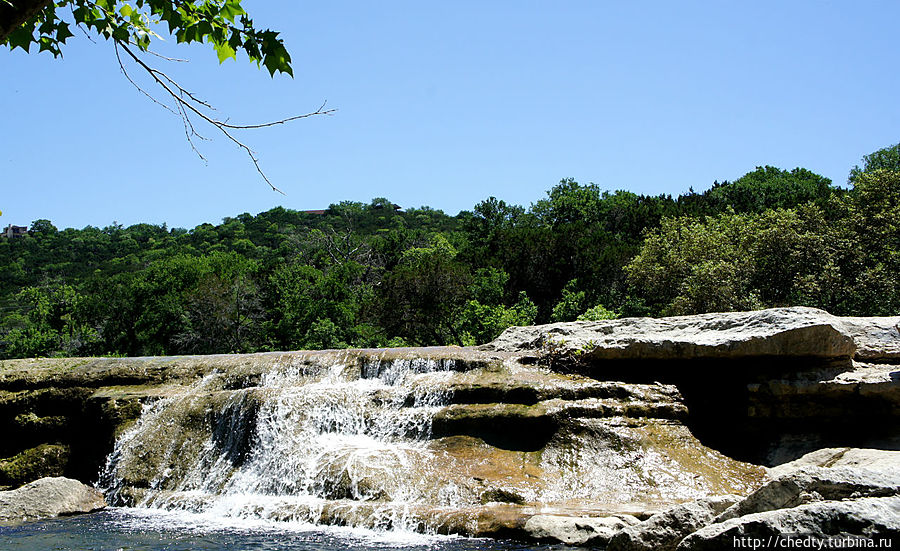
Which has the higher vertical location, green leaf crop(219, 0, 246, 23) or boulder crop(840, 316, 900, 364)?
green leaf crop(219, 0, 246, 23)

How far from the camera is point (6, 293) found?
51.6 metres

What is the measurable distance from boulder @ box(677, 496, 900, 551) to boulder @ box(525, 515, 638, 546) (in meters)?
3.29

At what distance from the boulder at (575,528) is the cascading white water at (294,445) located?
190 centimetres

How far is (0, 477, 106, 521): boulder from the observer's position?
11.3 metres

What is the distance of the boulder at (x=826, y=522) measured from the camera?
471cm

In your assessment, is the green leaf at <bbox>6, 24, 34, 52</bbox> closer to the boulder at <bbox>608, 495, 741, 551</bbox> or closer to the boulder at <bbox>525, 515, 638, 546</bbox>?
the boulder at <bbox>608, 495, 741, 551</bbox>

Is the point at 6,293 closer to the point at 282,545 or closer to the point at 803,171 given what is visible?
the point at 282,545

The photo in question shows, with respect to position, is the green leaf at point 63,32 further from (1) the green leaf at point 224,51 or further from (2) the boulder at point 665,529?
(2) the boulder at point 665,529

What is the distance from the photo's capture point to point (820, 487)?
5875mm

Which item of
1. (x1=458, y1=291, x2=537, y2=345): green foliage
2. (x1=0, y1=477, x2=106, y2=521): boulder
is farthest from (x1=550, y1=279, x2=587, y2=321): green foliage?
(x1=0, y1=477, x2=106, y2=521): boulder

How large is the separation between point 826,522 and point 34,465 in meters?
14.5

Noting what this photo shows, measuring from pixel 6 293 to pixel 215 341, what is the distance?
1091 inches

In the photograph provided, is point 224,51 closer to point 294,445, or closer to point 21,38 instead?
point 21,38

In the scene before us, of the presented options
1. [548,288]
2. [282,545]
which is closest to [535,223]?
[548,288]
